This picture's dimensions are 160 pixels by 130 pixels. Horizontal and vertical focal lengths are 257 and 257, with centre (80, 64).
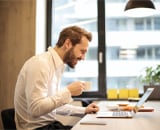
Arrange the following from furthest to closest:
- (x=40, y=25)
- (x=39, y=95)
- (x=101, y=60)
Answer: (x=101, y=60) < (x=40, y=25) < (x=39, y=95)

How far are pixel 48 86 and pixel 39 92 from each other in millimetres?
193

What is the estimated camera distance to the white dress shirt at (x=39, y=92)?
1438mm

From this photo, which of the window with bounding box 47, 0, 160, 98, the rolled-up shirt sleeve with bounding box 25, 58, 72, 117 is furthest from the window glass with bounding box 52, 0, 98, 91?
the rolled-up shirt sleeve with bounding box 25, 58, 72, 117

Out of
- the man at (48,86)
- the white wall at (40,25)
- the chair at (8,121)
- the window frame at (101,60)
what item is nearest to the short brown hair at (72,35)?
the man at (48,86)

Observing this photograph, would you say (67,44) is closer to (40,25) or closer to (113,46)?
(40,25)

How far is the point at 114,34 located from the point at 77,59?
2147mm

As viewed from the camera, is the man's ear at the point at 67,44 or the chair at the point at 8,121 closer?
the chair at the point at 8,121

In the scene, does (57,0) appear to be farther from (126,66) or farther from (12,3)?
(126,66)

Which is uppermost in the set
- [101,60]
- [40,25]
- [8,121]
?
[40,25]

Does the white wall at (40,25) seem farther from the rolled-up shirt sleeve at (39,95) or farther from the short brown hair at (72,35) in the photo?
the rolled-up shirt sleeve at (39,95)

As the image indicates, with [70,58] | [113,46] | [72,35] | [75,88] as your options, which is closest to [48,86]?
[75,88]

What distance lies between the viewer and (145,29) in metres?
3.79

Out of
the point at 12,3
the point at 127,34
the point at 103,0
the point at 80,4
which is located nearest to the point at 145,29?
the point at 127,34

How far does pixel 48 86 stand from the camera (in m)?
1.63
